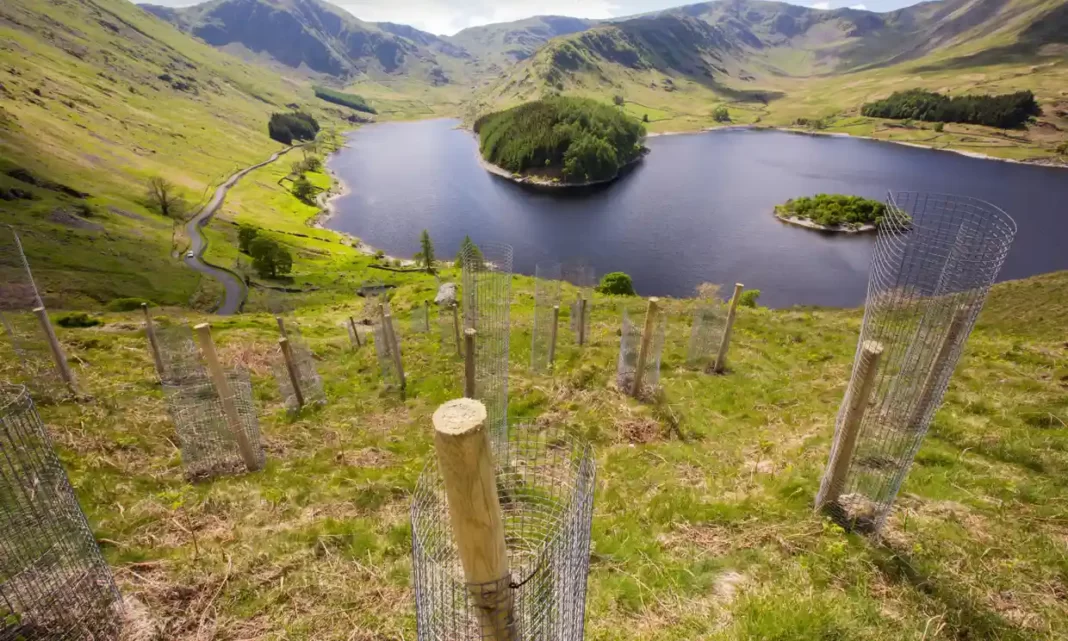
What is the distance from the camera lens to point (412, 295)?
35406 mm

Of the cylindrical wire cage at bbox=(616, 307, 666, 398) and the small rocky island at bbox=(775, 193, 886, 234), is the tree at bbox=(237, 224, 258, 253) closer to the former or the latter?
the cylindrical wire cage at bbox=(616, 307, 666, 398)

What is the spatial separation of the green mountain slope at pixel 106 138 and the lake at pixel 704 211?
96.3 feet

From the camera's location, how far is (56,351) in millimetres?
10305

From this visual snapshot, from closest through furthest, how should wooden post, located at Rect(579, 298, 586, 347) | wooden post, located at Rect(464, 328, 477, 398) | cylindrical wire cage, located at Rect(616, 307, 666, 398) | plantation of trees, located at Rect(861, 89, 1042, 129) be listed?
wooden post, located at Rect(464, 328, 477, 398), cylindrical wire cage, located at Rect(616, 307, 666, 398), wooden post, located at Rect(579, 298, 586, 347), plantation of trees, located at Rect(861, 89, 1042, 129)

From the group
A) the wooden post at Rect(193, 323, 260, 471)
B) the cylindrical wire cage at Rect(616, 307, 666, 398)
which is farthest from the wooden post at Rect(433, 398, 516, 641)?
the cylindrical wire cage at Rect(616, 307, 666, 398)

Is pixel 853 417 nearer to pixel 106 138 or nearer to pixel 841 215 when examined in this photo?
pixel 841 215

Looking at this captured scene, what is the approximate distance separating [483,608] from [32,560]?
16.1 ft

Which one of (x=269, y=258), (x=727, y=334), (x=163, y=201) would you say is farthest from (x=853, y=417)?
(x=163, y=201)

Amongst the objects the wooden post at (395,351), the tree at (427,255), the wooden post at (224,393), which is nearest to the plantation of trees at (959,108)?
the tree at (427,255)

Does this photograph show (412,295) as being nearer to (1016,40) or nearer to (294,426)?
(294,426)

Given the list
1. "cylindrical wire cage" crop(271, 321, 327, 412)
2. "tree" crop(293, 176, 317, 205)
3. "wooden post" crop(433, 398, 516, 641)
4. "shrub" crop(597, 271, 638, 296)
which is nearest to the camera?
"wooden post" crop(433, 398, 516, 641)

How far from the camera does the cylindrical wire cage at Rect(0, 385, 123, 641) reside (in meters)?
4.32

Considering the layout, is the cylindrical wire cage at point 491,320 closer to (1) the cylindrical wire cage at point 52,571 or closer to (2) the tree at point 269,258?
(1) the cylindrical wire cage at point 52,571

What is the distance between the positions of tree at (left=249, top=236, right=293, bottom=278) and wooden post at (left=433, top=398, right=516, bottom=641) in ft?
191
